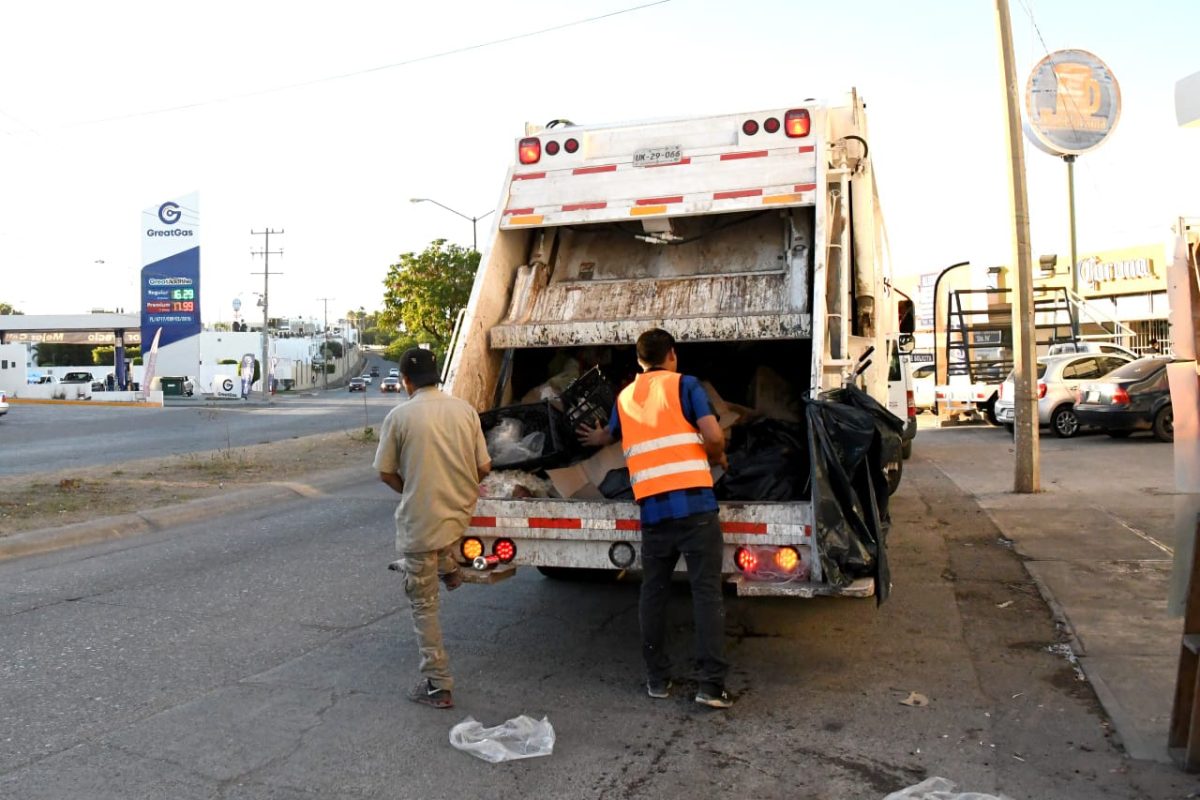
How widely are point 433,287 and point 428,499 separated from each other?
69.5 ft

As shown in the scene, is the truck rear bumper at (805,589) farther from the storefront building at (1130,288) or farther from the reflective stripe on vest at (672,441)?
the storefront building at (1130,288)

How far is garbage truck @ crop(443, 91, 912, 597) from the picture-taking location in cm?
526

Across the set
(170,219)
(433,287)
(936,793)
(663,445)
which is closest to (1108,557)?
(663,445)

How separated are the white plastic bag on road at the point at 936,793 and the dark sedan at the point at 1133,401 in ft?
48.4

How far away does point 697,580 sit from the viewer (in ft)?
15.7

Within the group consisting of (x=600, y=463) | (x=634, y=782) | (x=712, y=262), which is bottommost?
(x=634, y=782)

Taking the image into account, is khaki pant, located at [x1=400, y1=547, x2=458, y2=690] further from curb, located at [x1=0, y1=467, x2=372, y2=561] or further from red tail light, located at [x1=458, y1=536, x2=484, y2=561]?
curb, located at [x1=0, y1=467, x2=372, y2=561]

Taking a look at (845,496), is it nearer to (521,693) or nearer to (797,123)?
(521,693)

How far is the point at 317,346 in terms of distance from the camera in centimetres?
11556

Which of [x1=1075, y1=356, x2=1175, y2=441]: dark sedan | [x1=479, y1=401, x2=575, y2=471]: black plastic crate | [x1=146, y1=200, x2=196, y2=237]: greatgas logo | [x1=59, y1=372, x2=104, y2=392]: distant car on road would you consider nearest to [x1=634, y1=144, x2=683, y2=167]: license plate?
[x1=479, y1=401, x2=575, y2=471]: black plastic crate

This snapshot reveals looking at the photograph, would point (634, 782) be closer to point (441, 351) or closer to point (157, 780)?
point (157, 780)

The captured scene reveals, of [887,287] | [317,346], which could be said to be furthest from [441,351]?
[317,346]

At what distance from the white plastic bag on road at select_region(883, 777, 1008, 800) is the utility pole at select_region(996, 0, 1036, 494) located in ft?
27.5

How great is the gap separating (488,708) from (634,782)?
1071 millimetres
